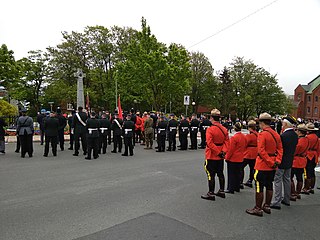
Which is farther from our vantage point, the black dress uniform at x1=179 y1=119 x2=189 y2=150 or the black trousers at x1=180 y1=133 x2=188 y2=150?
the black trousers at x1=180 y1=133 x2=188 y2=150

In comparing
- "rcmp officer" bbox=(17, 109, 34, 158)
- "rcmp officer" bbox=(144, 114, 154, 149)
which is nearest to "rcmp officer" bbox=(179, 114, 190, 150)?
"rcmp officer" bbox=(144, 114, 154, 149)

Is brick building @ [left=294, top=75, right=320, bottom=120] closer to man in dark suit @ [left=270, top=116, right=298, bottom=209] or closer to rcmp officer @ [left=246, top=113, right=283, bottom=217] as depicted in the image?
man in dark suit @ [left=270, top=116, right=298, bottom=209]

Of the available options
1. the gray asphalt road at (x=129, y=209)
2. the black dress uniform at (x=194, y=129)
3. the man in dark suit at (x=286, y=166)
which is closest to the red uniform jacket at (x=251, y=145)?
the gray asphalt road at (x=129, y=209)

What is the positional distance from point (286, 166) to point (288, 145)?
0.43 metres

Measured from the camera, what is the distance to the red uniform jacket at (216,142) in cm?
576

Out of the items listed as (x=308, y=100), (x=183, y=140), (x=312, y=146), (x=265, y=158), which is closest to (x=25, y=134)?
(x=183, y=140)

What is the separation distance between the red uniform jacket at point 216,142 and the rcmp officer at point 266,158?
3.17ft

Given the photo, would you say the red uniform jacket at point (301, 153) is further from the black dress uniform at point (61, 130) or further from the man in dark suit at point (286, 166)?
the black dress uniform at point (61, 130)

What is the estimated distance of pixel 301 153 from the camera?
19.6 ft

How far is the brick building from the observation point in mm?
79812

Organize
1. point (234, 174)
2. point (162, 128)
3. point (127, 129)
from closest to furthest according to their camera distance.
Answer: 1. point (234, 174)
2. point (127, 129)
3. point (162, 128)

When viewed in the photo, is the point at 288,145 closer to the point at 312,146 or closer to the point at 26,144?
the point at 312,146


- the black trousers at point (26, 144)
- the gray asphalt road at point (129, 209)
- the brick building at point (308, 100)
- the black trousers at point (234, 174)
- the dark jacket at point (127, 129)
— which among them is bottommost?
the gray asphalt road at point (129, 209)

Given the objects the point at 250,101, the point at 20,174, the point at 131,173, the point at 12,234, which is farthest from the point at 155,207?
the point at 250,101
